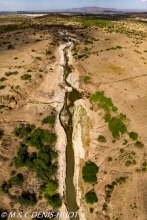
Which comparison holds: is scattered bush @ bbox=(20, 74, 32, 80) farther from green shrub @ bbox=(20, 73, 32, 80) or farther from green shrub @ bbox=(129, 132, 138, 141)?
green shrub @ bbox=(129, 132, 138, 141)

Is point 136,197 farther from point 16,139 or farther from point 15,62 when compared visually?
point 15,62

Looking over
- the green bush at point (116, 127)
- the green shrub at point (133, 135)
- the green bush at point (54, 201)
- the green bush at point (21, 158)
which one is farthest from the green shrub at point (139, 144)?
the green bush at point (21, 158)


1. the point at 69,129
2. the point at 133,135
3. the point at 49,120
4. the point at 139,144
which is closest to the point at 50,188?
the point at 69,129

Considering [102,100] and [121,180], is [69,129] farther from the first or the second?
[121,180]

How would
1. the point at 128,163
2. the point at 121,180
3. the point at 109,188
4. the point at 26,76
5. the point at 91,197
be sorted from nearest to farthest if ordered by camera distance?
the point at 91,197
the point at 109,188
the point at 121,180
the point at 128,163
the point at 26,76

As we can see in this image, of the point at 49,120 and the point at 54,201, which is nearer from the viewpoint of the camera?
the point at 54,201

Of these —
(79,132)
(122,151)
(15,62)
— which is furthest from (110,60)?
(122,151)
